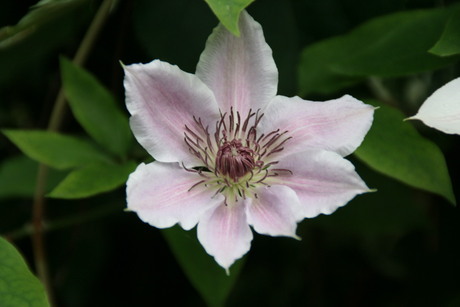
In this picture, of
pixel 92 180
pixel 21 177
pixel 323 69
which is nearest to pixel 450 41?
pixel 323 69

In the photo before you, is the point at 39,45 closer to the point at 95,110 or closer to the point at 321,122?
the point at 95,110

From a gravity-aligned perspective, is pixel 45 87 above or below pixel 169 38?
below

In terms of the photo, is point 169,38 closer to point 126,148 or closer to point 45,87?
point 126,148

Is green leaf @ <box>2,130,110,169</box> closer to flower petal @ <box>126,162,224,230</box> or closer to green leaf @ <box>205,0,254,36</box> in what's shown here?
flower petal @ <box>126,162,224,230</box>

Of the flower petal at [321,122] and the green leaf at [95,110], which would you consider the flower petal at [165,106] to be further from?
the green leaf at [95,110]

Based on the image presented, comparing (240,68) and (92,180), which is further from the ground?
(240,68)

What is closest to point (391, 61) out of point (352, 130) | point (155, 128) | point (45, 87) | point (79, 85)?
point (352, 130)
